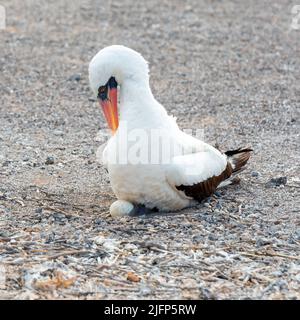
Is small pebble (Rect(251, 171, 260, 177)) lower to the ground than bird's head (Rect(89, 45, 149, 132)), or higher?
lower

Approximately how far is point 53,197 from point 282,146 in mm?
3317

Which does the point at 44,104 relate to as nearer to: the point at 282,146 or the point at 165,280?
the point at 282,146

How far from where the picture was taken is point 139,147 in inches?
286

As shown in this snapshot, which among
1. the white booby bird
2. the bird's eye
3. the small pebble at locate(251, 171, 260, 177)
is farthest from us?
the small pebble at locate(251, 171, 260, 177)

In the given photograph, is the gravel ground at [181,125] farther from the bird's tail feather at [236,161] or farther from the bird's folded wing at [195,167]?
the bird's folded wing at [195,167]

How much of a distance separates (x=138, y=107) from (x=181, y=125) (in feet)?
12.3

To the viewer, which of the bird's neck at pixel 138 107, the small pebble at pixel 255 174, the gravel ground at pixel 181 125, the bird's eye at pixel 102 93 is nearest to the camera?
the gravel ground at pixel 181 125

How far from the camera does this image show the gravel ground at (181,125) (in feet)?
20.8

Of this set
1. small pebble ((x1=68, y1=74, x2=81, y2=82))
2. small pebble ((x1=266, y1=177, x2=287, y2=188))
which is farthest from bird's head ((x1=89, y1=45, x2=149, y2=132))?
small pebble ((x1=68, y1=74, x2=81, y2=82))

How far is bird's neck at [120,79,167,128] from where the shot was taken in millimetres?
7480

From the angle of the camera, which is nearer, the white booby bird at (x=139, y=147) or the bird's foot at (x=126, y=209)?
the white booby bird at (x=139, y=147)

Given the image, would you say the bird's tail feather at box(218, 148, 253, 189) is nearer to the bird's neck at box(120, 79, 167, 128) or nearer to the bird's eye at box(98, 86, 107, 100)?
the bird's neck at box(120, 79, 167, 128)

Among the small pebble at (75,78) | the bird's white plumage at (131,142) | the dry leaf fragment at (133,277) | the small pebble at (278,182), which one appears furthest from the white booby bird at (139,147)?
the small pebble at (75,78)

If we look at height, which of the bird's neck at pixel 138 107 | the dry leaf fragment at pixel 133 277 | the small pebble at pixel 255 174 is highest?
the bird's neck at pixel 138 107
